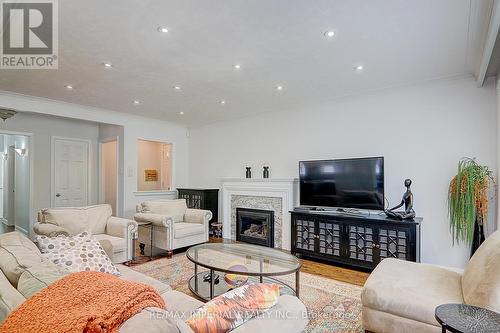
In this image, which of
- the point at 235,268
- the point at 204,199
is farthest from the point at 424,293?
the point at 204,199

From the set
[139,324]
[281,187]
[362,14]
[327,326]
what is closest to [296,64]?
[362,14]

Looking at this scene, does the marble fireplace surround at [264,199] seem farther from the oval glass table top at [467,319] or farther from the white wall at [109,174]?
the oval glass table top at [467,319]

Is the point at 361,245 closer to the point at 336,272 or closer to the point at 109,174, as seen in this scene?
the point at 336,272

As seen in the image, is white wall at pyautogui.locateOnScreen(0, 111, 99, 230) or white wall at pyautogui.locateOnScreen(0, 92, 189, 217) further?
white wall at pyautogui.locateOnScreen(0, 111, 99, 230)

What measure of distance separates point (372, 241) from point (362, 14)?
2.74 metres

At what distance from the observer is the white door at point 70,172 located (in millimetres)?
5945

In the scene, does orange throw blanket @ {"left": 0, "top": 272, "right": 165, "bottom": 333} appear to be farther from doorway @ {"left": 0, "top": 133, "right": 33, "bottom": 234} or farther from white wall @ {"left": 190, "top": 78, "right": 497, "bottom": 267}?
doorway @ {"left": 0, "top": 133, "right": 33, "bottom": 234}

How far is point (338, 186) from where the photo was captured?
4.18 metres

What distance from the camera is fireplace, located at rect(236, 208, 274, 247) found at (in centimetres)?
509

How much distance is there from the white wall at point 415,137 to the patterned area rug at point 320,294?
1542 millimetres

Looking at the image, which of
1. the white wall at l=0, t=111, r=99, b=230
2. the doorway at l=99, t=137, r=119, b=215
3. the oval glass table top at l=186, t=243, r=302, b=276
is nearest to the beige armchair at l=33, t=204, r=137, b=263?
the oval glass table top at l=186, t=243, r=302, b=276

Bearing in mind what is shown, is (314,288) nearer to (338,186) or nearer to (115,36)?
(338,186)

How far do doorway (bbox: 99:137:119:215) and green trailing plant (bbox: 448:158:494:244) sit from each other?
254 inches

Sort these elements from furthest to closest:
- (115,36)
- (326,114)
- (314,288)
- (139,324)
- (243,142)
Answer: (243,142) < (326,114) < (314,288) < (115,36) < (139,324)
